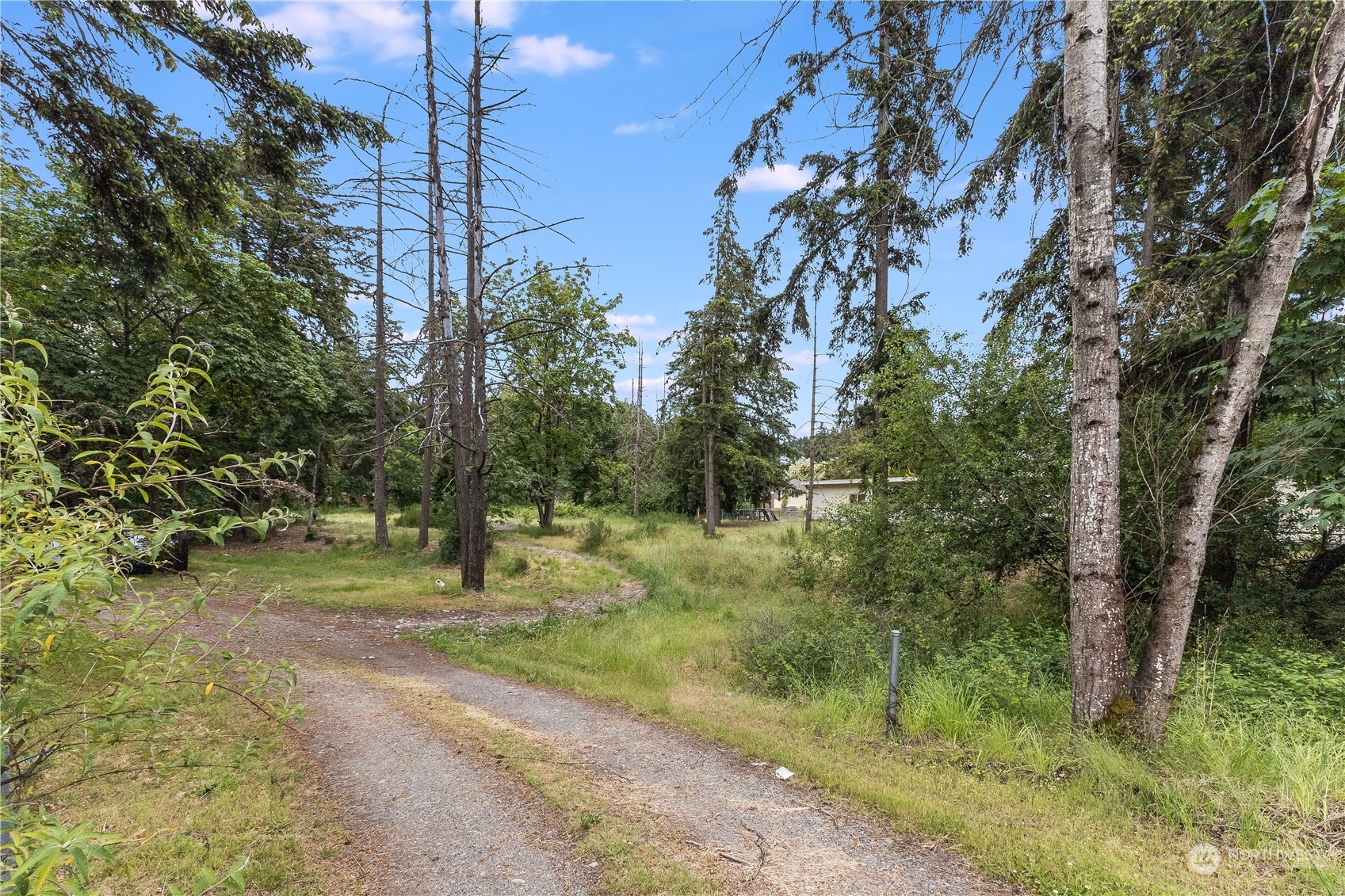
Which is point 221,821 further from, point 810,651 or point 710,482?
point 710,482

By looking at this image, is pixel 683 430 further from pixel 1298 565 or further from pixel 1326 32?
pixel 1326 32

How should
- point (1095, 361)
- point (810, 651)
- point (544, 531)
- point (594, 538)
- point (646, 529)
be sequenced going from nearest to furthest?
1. point (1095, 361)
2. point (810, 651)
3. point (594, 538)
4. point (544, 531)
5. point (646, 529)

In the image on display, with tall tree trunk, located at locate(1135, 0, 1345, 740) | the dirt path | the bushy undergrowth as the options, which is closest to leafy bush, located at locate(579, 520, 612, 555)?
the bushy undergrowth

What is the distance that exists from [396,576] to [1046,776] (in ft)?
42.1

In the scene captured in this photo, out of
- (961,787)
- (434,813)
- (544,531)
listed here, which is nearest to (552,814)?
(434,813)

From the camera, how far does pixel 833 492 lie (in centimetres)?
3200

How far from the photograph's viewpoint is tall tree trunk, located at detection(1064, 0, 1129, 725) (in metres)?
4.01

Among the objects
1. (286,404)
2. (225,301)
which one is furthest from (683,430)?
(225,301)

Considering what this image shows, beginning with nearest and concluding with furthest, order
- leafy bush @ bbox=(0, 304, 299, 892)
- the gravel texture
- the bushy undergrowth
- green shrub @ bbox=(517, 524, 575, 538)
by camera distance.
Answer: leafy bush @ bbox=(0, 304, 299, 892)
the gravel texture
the bushy undergrowth
green shrub @ bbox=(517, 524, 575, 538)

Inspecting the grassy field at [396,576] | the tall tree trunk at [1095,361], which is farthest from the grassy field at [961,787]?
the grassy field at [396,576]

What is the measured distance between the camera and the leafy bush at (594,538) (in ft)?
62.3

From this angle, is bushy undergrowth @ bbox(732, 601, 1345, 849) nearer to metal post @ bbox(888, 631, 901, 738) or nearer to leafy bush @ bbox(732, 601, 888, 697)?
leafy bush @ bbox(732, 601, 888, 697)

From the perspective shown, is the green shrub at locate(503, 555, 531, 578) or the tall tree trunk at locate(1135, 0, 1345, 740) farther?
the green shrub at locate(503, 555, 531, 578)

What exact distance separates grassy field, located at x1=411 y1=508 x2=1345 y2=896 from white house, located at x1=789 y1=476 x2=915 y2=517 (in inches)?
190
